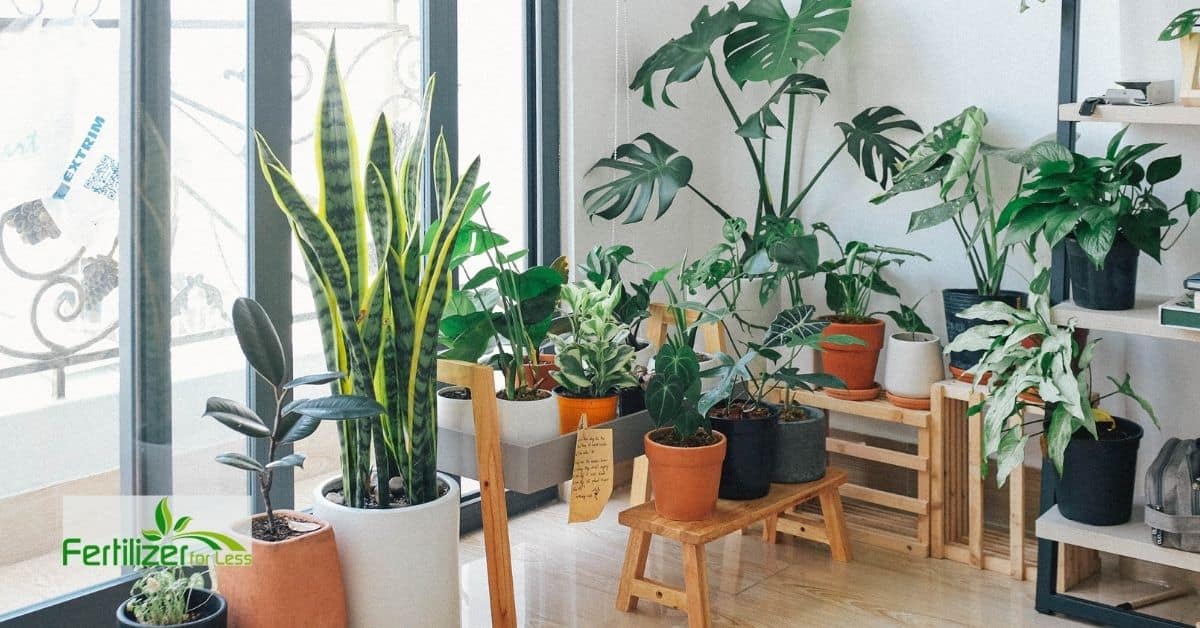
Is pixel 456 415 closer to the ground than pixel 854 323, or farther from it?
closer to the ground

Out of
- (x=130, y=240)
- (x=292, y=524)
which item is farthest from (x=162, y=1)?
(x=292, y=524)

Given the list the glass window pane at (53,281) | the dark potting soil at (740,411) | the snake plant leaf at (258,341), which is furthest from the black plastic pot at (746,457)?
the glass window pane at (53,281)

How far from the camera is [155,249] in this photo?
91.7 inches

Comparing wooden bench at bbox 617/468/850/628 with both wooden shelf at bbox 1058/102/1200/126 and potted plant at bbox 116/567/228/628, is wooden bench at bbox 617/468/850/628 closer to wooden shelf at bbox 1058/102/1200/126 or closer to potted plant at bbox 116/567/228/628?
potted plant at bbox 116/567/228/628

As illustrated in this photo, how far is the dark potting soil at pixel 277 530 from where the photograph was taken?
212 cm

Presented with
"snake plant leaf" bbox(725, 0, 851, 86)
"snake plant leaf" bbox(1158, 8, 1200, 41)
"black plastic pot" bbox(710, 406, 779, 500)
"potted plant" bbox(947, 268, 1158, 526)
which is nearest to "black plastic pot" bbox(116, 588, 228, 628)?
"black plastic pot" bbox(710, 406, 779, 500)

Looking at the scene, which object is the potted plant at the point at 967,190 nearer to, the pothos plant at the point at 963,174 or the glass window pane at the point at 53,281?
the pothos plant at the point at 963,174

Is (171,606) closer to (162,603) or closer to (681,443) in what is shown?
(162,603)

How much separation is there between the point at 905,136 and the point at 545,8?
1044mm

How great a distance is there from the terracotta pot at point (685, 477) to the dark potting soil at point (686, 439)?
0.02 meters

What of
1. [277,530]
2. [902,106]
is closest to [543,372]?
[277,530]

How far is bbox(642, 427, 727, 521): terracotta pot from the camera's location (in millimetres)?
2428

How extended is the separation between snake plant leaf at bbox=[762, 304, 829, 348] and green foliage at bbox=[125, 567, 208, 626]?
1262mm

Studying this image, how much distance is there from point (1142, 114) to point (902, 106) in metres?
0.93
